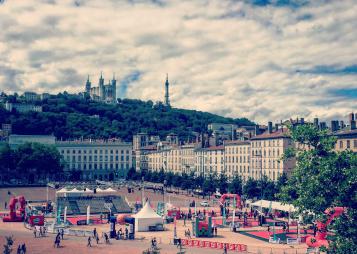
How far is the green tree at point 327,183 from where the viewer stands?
2269 centimetres

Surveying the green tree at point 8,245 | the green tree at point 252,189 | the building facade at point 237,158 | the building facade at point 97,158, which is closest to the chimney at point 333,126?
the green tree at point 252,189

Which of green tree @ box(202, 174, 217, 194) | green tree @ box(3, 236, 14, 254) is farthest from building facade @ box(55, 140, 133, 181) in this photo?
green tree @ box(3, 236, 14, 254)

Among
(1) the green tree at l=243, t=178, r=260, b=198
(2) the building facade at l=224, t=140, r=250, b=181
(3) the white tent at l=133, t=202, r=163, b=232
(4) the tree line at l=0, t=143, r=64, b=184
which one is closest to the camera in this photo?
(3) the white tent at l=133, t=202, r=163, b=232

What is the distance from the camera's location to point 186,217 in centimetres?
6147

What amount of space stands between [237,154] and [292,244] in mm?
57142

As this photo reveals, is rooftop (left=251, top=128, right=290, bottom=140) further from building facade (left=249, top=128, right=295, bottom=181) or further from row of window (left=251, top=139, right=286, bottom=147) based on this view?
row of window (left=251, top=139, right=286, bottom=147)

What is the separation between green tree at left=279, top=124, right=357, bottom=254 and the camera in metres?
22.7

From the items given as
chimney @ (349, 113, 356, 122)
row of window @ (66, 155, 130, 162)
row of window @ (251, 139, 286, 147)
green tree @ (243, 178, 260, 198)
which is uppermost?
chimney @ (349, 113, 356, 122)

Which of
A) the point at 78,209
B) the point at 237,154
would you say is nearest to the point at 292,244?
the point at 78,209

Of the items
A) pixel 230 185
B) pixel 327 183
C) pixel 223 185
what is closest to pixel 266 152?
pixel 223 185

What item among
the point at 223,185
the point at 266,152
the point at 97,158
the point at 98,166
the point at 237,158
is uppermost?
the point at 266,152

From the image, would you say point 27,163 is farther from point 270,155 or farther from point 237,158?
point 270,155

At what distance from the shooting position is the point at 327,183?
75.8 feet

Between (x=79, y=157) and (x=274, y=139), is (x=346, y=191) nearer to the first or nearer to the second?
(x=274, y=139)
